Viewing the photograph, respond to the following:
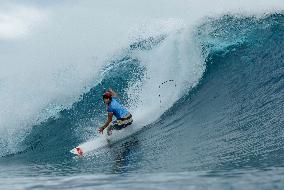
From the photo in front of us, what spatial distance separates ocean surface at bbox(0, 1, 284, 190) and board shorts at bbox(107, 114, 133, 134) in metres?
0.33

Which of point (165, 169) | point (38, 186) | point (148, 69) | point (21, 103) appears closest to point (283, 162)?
point (165, 169)

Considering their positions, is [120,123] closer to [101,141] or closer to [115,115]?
[115,115]

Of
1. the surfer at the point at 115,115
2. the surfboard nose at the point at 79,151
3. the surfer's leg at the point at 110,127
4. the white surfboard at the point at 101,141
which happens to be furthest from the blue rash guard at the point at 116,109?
the surfboard nose at the point at 79,151

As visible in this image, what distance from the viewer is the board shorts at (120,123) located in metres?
11.6

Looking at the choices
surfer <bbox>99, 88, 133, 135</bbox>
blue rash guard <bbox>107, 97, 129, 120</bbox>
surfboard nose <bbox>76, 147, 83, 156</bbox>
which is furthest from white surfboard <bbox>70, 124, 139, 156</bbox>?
blue rash guard <bbox>107, 97, 129, 120</bbox>

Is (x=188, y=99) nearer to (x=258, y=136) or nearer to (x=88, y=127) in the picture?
(x=88, y=127)

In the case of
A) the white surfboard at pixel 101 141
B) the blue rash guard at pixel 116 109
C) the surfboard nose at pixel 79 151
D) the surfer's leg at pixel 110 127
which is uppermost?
the blue rash guard at pixel 116 109

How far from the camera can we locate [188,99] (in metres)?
12.8

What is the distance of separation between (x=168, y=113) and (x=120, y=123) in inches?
58.1

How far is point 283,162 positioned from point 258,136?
196 centimetres

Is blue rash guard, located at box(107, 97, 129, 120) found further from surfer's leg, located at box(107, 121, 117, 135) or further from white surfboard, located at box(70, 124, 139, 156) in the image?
white surfboard, located at box(70, 124, 139, 156)

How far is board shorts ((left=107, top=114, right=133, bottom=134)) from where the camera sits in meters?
11.6

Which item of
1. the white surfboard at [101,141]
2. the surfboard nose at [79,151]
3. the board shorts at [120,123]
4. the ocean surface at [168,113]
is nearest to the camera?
the ocean surface at [168,113]

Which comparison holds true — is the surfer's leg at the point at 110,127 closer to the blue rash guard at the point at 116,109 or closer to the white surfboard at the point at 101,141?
the white surfboard at the point at 101,141
